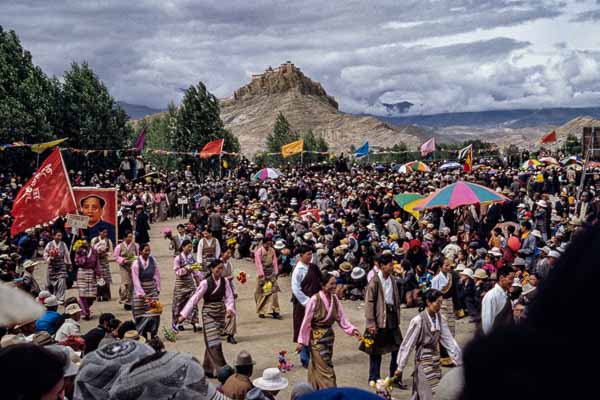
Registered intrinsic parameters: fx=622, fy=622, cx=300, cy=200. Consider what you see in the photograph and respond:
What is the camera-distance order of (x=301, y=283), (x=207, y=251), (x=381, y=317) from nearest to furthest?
1. (x=381, y=317)
2. (x=301, y=283)
3. (x=207, y=251)

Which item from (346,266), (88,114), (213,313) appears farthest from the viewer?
(88,114)

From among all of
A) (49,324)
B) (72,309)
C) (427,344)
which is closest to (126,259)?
(72,309)

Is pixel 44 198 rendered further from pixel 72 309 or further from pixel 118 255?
pixel 72 309

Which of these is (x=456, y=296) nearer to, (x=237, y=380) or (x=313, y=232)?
(x=237, y=380)

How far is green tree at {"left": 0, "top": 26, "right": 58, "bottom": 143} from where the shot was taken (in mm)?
28141

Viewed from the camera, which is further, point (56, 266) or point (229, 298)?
point (56, 266)

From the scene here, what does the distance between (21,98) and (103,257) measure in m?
20.8

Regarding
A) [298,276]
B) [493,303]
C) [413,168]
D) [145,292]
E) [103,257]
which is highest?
[413,168]

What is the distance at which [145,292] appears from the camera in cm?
1054

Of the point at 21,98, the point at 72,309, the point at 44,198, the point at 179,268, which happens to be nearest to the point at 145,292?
the point at 179,268

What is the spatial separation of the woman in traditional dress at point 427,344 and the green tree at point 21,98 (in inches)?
1014

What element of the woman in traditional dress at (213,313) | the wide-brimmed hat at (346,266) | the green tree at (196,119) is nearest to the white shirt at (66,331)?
the woman in traditional dress at (213,313)

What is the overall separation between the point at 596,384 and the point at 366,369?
8.41m

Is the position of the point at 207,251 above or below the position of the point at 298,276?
below
